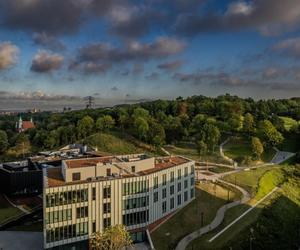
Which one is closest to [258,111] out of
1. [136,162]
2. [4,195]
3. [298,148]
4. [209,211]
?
[298,148]

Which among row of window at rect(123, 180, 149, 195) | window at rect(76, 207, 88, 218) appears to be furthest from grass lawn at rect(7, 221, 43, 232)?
row of window at rect(123, 180, 149, 195)

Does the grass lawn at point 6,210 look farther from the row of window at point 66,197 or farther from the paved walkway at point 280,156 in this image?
the paved walkway at point 280,156

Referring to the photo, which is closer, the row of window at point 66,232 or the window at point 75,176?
the row of window at point 66,232

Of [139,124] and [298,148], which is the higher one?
Answer: [139,124]

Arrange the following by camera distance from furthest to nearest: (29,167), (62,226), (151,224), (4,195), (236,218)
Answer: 1. (29,167)
2. (4,195)
3. (236,218)
4. (151,224)
5. (62,226)

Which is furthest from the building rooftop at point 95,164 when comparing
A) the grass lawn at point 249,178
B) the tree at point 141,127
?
the tree at point 141,127

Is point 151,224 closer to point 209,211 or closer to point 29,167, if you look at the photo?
point 209,211

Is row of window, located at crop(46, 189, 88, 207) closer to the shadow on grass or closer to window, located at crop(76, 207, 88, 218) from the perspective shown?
window, located at crop(76, 207, 88, 218)
